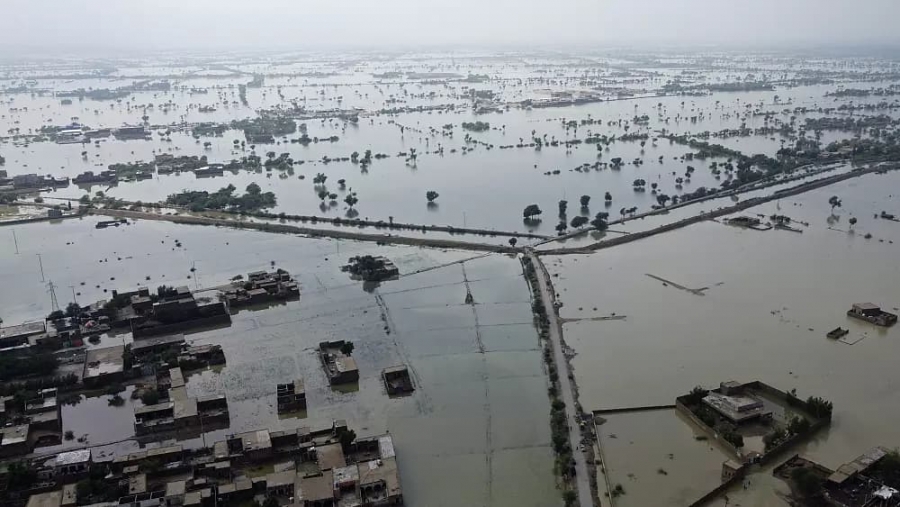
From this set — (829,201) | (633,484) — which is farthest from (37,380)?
(829,201)

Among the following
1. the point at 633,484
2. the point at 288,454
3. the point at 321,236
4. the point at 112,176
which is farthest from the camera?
the point at 112,176

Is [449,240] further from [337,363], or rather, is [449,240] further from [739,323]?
[739,323]

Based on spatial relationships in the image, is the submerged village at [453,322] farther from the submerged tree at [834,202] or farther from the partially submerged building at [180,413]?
the submerged tree at [834,202]

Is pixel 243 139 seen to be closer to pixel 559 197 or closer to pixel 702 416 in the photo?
pixel 559 197

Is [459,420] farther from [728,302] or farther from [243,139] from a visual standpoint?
[243,139]

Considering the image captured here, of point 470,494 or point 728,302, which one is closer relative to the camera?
point 470,494

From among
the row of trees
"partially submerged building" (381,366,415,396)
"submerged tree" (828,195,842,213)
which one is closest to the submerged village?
"partially submerged building" (381,366,415,396)

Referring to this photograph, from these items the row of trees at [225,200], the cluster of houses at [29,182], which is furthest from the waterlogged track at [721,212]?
the cluster of houses at [29,182]

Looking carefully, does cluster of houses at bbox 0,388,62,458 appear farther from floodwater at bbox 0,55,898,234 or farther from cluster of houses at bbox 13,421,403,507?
floodwater at bbox 0,55,898,234

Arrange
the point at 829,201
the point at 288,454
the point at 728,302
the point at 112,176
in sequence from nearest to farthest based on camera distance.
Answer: the point at 288,454
the point at 728,302
the point at 829,201
the point at 112,176
